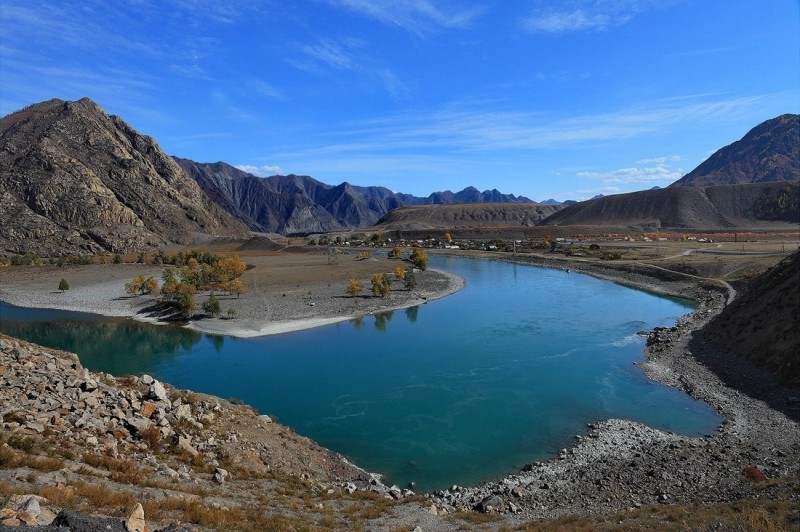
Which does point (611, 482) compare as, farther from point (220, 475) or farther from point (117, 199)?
point (117, 199)

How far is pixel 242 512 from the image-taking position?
10.1 m

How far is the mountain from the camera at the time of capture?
10438cm

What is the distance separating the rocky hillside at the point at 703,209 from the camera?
136500mm

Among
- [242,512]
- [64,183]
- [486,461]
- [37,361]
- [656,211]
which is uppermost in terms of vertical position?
[64,183]

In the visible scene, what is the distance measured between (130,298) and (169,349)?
74.2ft

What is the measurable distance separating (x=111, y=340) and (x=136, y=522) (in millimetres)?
35846

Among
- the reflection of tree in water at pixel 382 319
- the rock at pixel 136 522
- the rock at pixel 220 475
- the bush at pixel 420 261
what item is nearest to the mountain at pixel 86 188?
the bush at pixel 420 261

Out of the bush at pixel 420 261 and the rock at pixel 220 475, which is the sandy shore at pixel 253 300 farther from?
the rock at pixel 220 475

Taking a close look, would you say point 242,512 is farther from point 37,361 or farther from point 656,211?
point 656,211

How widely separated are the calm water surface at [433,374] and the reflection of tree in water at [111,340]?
15cm

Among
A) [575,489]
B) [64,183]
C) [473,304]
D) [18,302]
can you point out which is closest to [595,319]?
[473,304]

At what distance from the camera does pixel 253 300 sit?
51.0 meters

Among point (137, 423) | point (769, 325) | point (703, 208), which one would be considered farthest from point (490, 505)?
point (703, 208)

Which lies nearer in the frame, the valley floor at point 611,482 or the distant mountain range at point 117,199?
the valley floor at point 611,482
